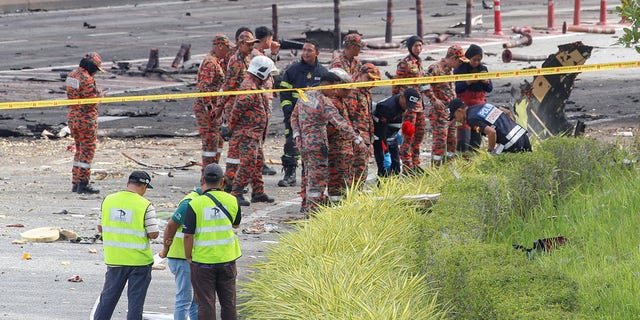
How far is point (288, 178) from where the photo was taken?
16328 millimetres

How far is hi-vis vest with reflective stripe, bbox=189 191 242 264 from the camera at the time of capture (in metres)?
9.66

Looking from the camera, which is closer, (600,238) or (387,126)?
(600,238)

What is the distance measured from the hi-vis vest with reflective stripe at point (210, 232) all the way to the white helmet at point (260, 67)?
4949mm

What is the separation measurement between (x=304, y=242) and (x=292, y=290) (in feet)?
4.68

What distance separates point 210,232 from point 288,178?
263 inches

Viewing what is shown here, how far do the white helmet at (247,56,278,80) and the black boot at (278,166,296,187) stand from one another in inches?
78.9

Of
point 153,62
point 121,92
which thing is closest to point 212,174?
point 121,92

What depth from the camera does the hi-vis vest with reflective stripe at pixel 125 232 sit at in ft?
32.2

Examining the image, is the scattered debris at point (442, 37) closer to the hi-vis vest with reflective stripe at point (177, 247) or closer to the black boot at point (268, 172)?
the black boot at point (268, 172)

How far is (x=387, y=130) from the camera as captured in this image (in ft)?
48.2

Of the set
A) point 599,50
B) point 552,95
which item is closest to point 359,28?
point 599,50

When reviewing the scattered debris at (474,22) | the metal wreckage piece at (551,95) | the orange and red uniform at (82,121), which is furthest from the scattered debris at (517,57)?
the orange and red uniform at (82,121)

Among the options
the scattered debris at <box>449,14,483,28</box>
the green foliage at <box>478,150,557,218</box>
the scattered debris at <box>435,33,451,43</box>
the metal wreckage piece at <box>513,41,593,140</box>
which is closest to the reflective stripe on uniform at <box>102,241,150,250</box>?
the green foliage at <box>478,150,557,218</box>

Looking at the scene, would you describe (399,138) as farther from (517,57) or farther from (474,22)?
(474,22)
